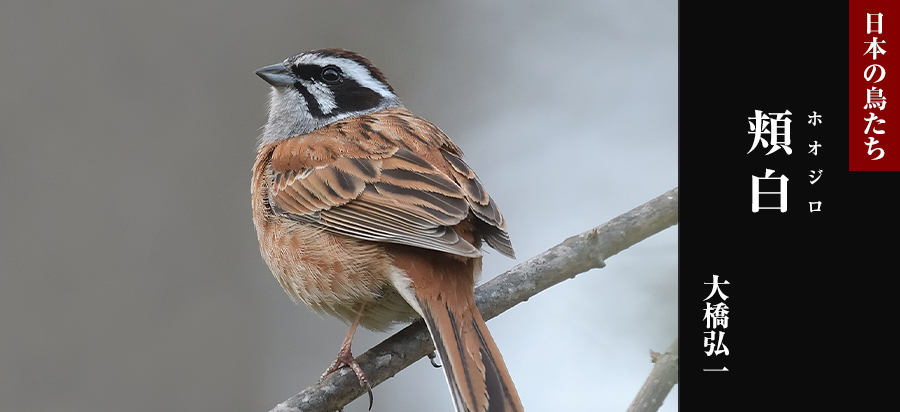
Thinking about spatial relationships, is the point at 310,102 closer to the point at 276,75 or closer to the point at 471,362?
the point at 276,75

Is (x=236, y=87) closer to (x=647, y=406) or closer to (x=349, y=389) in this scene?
(x=349, y=389)

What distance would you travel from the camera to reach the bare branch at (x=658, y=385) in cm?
320

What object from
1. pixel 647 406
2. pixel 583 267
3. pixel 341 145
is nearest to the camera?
pixel 647 406

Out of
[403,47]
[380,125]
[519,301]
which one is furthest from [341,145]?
[403,47]

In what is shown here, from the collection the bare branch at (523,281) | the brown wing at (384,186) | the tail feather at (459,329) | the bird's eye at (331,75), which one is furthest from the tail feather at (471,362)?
the bird's eye at (331,75)

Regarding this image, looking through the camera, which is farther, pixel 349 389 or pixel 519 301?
pixel 519 301

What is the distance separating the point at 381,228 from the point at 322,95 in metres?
1.57

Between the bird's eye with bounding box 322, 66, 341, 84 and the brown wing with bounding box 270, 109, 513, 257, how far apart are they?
40cm

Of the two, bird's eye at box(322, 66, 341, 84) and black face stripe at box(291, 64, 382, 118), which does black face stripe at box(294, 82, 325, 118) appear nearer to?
black face stripe at box(291, 64, 382, 118)

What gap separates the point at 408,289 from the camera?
3.78 meters

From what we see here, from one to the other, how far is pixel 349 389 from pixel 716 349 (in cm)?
176

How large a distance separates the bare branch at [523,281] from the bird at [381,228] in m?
0.10

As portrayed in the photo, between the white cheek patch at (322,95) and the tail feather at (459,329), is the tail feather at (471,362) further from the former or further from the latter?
the white cheek patch at (322,95)

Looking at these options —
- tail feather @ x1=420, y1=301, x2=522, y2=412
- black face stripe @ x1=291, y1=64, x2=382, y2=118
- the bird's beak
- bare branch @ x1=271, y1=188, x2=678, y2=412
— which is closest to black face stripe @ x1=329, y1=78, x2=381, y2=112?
black face stripe @ x1=291, y1=64, x2=382, y2=118
